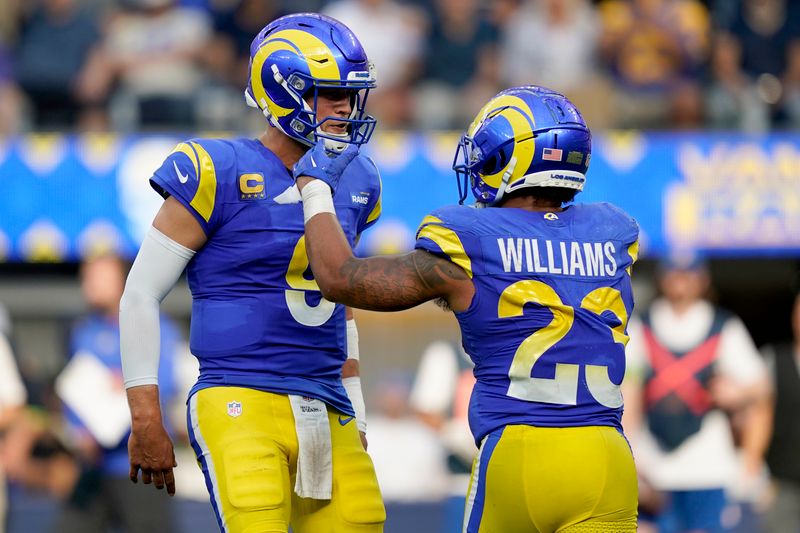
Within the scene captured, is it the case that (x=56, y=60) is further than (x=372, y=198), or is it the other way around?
(x=56, y=60)

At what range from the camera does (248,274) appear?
4.26 meters

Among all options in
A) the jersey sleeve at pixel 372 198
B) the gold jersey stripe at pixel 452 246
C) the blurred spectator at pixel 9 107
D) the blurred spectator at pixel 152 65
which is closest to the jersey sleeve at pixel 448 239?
the gold jersey stripe at pixel 452 246

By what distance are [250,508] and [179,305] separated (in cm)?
824

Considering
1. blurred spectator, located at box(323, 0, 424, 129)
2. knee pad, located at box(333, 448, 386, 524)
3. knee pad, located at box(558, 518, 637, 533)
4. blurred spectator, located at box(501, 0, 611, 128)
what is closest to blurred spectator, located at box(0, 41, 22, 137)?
blurred spectator, located at box(323, 0, 424, 129)

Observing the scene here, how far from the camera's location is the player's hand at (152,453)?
4.15 meters

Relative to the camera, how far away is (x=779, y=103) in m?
11.6

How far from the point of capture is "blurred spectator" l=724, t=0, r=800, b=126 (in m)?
11.6

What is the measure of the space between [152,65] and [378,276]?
7.88m

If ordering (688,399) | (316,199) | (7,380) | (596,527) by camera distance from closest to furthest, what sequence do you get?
(596,527) < (316,199) < (7,380) < (688,399)

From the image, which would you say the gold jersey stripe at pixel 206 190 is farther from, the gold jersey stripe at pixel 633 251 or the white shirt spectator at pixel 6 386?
the white shirt spectator at pixel 6 386

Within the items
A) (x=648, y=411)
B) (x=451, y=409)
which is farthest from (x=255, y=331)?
(x=648, y=411)

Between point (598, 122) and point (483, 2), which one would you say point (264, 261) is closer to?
point (598, 122)

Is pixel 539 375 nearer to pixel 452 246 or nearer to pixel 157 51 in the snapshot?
pixel 452 246

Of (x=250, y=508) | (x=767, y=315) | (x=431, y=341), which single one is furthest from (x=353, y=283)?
(x=767, y=315)
